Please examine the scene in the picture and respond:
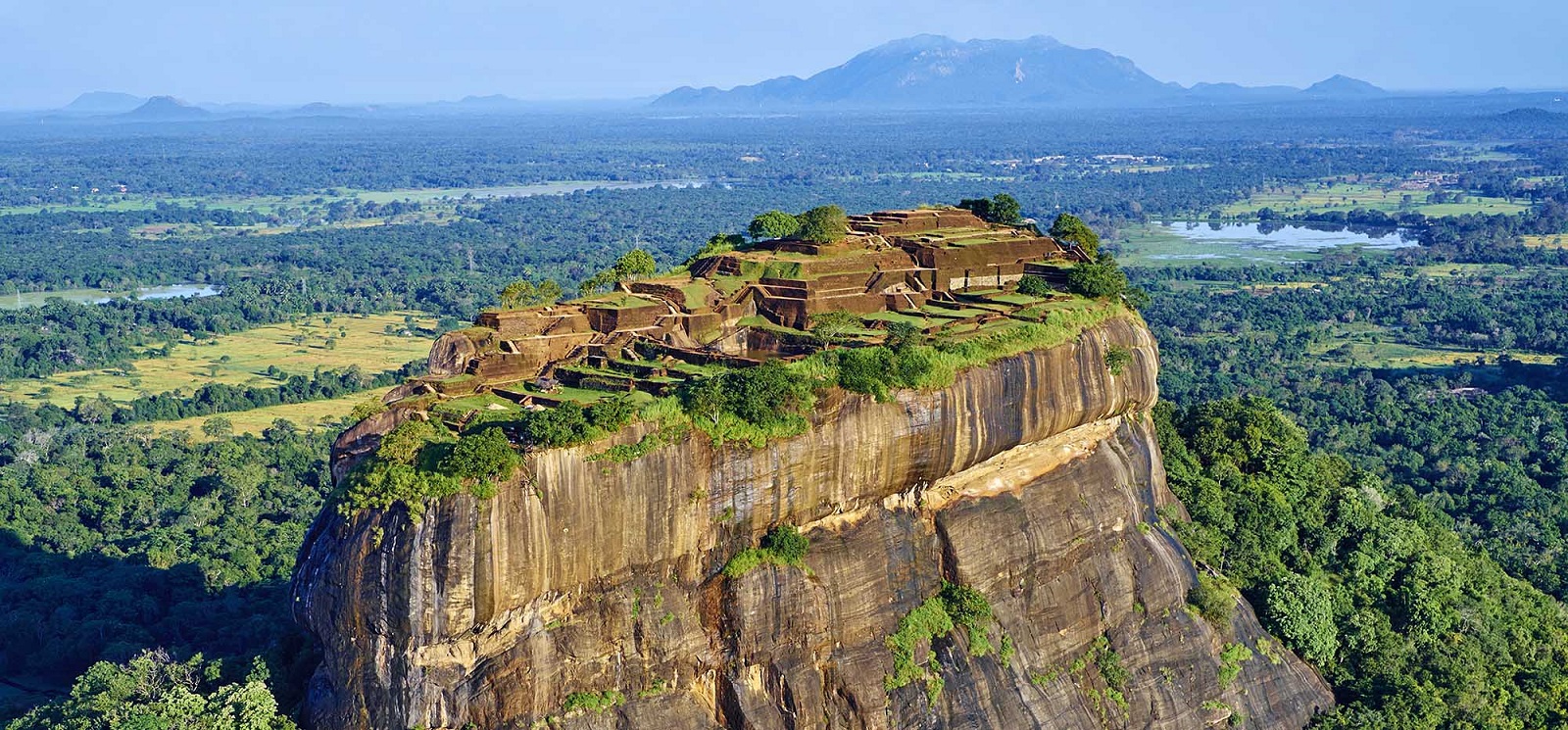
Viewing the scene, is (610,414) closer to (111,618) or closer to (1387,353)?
(111,618)

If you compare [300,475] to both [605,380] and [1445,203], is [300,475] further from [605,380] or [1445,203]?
[1445,203]

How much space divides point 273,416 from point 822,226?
4186 cm

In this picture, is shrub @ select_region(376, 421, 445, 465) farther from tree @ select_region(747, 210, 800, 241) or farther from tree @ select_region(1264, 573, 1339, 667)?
tree @ select_region(1264, 573, 1339, 667)

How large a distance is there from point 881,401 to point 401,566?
1042 cm

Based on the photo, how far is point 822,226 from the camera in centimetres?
4200

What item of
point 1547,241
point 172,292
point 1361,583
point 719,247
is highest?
point 719,247

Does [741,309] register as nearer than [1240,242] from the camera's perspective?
Yes

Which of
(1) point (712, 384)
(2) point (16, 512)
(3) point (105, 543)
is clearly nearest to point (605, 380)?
(1) point (712, 384)

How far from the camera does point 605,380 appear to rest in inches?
1292

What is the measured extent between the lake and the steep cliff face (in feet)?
295

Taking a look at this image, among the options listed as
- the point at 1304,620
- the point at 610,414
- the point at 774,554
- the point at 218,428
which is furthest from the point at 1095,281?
the point at 218,428

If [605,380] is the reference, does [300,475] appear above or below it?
below

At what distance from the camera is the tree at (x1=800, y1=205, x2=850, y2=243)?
4188cm

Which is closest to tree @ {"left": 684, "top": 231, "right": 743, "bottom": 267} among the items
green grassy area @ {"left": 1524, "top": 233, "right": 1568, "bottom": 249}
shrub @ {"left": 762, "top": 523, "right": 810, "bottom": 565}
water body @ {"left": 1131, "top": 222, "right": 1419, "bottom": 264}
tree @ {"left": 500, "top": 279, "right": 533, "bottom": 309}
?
tree @ {"left": 500, "top": 279, "right": 533, "bottom": 309}
